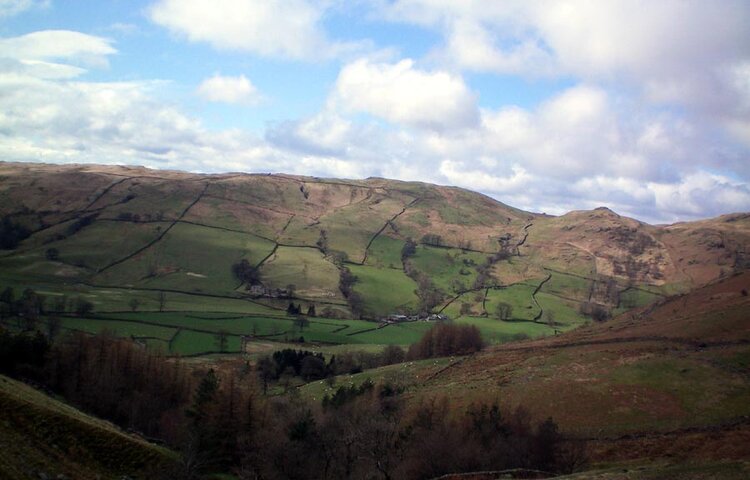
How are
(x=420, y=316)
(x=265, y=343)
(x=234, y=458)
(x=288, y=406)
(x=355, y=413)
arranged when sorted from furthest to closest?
(x=420, y=316) → (x=265, y=343) → (x=288, y=406) → (x=355, y=413) → (x=234, y=458)

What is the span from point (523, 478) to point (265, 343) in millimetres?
96484

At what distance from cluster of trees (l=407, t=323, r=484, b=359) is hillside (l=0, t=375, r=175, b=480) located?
2699 inches

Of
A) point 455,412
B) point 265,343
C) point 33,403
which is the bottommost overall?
point 265,343

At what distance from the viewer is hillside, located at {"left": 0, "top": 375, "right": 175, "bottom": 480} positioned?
1257 inches

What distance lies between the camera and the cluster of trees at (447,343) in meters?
107

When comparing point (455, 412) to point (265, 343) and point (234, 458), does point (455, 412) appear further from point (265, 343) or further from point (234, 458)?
point (265, 343)

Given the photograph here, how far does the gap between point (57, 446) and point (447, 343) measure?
80.5m

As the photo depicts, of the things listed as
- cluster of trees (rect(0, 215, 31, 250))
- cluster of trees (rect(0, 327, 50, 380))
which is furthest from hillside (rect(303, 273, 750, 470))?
cluster of trees (rect(0, 215, 31, 250))

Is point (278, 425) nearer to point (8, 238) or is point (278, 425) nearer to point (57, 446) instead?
point (57, 446)

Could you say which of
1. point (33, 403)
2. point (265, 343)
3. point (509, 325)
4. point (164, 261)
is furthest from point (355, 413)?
point (164, 261)

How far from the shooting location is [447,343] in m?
109

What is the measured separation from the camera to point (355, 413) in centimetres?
6072

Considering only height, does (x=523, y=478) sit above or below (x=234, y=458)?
above

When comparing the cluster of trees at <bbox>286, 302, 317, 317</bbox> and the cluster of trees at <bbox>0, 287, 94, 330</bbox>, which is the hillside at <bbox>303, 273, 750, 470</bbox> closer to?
the cluster of trees at <bbox>0, 287, 94, 330</bbox>
